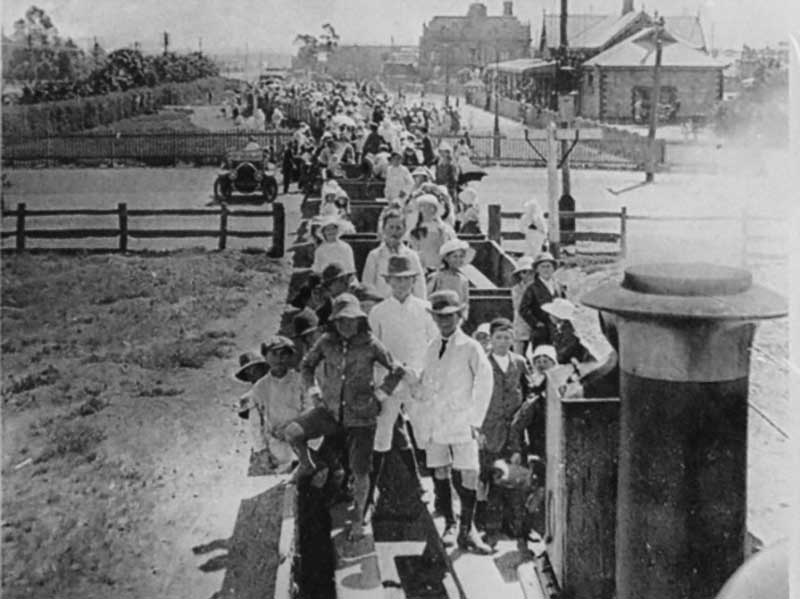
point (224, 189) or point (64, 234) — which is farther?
point (224, 189)

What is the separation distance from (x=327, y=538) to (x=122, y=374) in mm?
4122

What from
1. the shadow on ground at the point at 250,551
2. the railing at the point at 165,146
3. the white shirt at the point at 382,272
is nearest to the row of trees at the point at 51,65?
the white shirt at the point at 382,272

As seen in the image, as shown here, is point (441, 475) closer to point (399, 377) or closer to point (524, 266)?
point (399, 377)

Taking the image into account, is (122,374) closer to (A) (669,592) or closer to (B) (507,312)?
(B) (507,312)

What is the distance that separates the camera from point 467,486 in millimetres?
3342

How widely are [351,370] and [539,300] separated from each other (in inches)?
67.6

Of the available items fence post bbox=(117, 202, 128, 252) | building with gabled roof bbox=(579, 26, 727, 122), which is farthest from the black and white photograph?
building with gabled roof bbox=(579, 26, 727, 122)

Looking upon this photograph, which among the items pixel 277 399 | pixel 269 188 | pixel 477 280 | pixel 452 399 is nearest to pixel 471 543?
pixel 452 399

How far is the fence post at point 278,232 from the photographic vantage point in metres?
11.6

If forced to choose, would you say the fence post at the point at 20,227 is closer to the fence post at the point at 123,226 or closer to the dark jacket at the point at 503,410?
the fence post at the point at 123,226

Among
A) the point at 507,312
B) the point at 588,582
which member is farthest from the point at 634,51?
the point at 588,582

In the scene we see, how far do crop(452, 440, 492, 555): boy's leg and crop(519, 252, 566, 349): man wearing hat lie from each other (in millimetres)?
1689

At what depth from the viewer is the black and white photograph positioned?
1591 mm

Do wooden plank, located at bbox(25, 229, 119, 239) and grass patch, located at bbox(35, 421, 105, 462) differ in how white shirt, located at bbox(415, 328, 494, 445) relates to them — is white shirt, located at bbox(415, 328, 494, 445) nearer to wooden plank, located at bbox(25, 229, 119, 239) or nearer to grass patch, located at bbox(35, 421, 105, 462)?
grass patch, located at bbox(35, 421, 105, 462)
